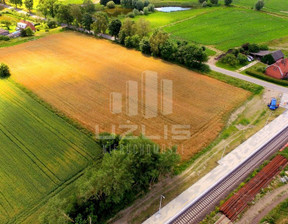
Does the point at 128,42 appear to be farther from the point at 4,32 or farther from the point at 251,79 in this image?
the point at 4,32

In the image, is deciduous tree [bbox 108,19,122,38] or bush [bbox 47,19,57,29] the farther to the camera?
bush [bbox 47,19,57,29]

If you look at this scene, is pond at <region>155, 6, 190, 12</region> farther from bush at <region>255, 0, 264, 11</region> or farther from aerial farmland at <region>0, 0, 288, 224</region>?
bush at <region>255, 0, 264, 11</region>

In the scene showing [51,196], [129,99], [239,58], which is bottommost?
[51,196]

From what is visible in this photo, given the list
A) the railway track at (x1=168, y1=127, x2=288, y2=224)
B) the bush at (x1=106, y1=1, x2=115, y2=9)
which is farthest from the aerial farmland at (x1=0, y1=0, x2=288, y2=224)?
the bush at (x1=106, y1=1, x2=115, y2=9)

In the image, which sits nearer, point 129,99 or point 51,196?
point 51,196

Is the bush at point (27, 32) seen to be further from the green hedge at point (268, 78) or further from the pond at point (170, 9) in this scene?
the green hedge at point (268, 78)

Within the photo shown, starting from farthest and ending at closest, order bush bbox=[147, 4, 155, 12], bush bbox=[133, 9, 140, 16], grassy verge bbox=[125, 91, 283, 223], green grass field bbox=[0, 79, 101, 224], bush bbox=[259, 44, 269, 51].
A: 1. bush bbox=[147, 4, 155, 12]
2. bush bbox=[133, 9, 140, 16]
3. bush bbox=[259, 44, 269, 51]
4. green grass field bbox=[0, 79, 101, 224]
5. grassy verge bbox=[125, 91, 283, 223]

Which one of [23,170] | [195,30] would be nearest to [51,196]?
[23,170]

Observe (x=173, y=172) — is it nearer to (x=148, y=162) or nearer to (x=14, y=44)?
(x=148, y=162)
